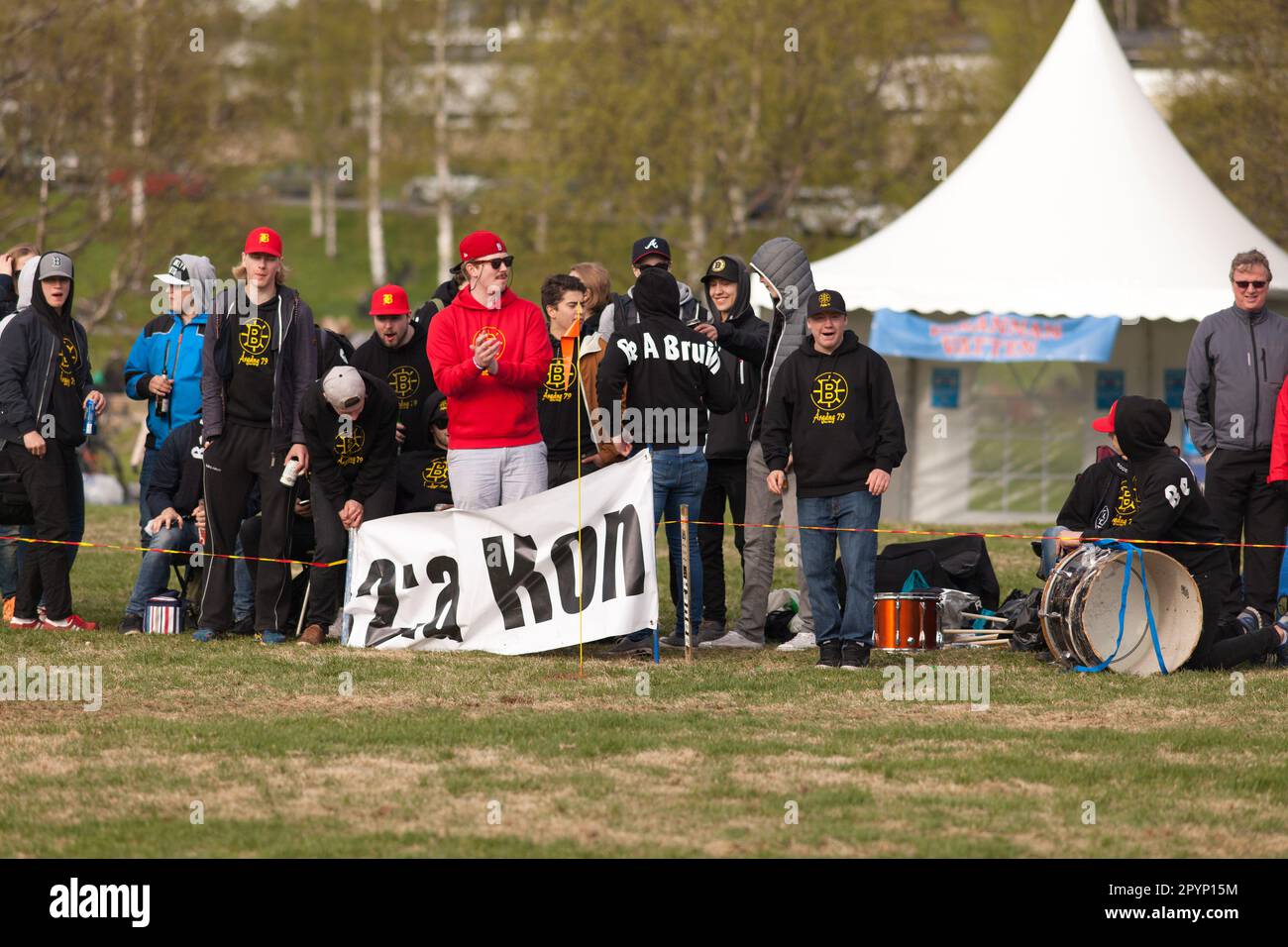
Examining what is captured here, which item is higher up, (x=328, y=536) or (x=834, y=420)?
(x=834, y=420)

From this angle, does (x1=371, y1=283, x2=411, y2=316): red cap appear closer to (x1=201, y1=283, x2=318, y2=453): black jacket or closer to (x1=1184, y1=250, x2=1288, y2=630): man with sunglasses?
(x1=201, y1=283, x2=318, y2=453): black jacket

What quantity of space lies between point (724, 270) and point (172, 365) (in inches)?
131

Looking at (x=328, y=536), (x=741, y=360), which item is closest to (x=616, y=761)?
(x=328, y=536)

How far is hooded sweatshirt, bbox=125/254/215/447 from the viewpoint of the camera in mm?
10998

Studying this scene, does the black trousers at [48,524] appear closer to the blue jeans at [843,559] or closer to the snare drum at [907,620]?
the blue jeans at [843,559]

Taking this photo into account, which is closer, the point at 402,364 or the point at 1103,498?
the point at 1103,498

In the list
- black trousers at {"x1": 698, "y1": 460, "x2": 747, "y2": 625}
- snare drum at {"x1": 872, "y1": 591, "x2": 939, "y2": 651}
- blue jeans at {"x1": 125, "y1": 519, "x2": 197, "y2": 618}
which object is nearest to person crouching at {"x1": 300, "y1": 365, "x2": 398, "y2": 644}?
blue jeans at {"x1": 125, "y1": 519, "x2": 197, "y2": 618}

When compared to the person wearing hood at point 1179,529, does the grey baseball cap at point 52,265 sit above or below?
above

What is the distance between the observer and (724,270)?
1071cm

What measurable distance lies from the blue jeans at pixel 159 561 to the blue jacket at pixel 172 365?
2.03 feet

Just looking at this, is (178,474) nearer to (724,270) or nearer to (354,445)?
(354,445)

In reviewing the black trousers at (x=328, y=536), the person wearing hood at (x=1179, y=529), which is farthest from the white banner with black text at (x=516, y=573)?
the person wearing hood at (x=1179, y=529)

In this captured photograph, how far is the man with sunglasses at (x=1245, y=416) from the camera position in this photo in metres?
10.3
